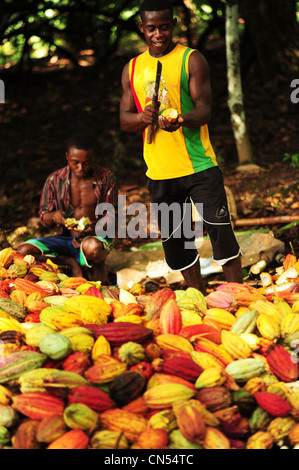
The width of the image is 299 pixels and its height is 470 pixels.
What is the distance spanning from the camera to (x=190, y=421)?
1636 millimetres

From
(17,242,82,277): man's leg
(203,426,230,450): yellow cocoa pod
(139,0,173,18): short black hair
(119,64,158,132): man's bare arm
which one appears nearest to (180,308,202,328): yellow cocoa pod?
(203,426,230,450): yellow cocoa pod

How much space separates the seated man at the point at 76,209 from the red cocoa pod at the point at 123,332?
70.3 inches

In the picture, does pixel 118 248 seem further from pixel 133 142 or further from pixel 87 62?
pixel 87 62

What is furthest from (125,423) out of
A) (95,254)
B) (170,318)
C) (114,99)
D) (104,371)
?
(114,99)

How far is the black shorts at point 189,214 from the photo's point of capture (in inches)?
115

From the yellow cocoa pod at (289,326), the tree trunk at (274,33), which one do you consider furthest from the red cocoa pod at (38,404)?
the tree trunk at (274,33)

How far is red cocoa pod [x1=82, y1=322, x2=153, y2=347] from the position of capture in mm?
1978

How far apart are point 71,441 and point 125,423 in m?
0.17

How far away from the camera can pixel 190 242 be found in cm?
316

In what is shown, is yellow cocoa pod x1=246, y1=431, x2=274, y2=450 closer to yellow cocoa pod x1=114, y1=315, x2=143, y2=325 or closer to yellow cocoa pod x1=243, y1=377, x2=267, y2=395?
yellow cocoa pod x1=243, y1=377, x2=267, y2=395

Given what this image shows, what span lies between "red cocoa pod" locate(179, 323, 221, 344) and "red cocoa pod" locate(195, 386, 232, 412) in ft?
0.95

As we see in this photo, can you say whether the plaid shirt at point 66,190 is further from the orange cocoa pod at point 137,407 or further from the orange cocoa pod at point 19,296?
the orange cocoa pod at point 137,407
